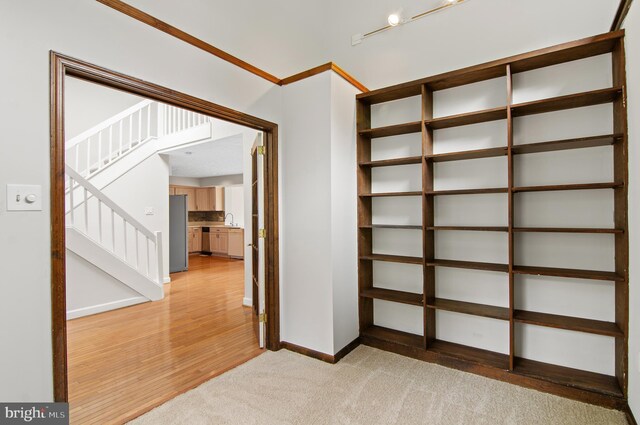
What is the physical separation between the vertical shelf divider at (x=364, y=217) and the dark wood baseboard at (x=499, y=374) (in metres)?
0.27

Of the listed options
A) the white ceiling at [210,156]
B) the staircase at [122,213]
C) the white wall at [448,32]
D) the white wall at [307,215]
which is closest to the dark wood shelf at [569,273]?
the white wall at [307,215]

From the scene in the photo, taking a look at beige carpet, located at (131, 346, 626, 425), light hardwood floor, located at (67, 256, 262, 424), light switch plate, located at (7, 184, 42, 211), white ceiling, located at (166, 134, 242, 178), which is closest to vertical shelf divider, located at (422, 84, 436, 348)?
beige carpet, located at (131, 346, 626, 425)

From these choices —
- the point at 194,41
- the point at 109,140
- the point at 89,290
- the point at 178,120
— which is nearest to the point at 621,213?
the point at 194,41

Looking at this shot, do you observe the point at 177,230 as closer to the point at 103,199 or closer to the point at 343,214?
the point at 103,199

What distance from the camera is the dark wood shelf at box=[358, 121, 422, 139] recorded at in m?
2.68

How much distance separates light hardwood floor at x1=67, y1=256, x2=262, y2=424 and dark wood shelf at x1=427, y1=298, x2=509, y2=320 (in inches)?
63.4


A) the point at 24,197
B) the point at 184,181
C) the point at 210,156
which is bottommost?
the point at 24,197

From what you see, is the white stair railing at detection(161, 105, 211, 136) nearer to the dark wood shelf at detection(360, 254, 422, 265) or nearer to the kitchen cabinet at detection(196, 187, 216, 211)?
the dark wood shelf at detection(360, 254, 422, 265)

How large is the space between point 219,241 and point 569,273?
8519mm

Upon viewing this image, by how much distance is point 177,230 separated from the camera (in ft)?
21.7

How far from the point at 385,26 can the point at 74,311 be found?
15.9ft

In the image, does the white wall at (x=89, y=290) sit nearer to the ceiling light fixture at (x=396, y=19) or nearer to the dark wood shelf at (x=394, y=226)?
the dark wood shelf at (x=394, y=226)

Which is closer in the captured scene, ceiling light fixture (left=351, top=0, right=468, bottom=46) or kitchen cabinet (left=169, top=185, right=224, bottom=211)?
ceiling light fixture (left=351, top=0, right=468, bottom=46)

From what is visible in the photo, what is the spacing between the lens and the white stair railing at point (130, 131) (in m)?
5.16
